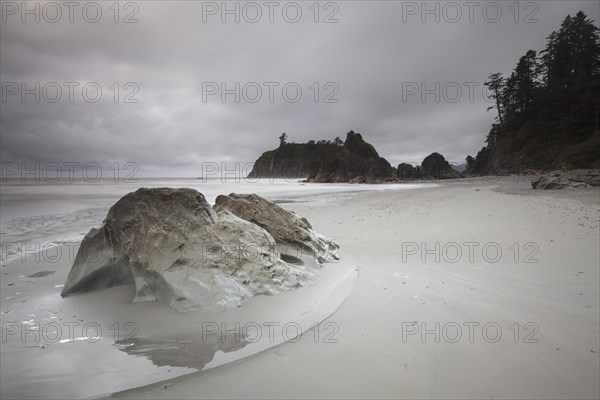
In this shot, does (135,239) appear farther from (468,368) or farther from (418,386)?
(468,368)

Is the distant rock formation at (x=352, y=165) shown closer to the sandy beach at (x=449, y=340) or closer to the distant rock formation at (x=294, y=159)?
the distant rock formation at (x=294, y=159)

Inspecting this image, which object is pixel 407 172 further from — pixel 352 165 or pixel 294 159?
pixel 294 159

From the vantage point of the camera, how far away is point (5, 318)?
3025 mm

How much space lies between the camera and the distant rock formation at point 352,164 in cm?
7475

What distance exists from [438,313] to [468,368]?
0.92 metres

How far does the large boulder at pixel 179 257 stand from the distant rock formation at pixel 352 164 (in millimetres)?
70547

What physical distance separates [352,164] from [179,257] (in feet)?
245

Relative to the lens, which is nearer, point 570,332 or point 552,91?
point 570,332

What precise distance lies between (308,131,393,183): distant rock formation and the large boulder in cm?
7055

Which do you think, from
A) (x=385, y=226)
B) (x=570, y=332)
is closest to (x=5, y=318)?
(x=570, y=332)

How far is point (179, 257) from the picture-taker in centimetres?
334

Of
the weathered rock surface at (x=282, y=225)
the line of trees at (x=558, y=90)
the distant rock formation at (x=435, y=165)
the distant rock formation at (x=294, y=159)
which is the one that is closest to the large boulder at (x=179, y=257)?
the weathered rock surface at (x=282, y=225)

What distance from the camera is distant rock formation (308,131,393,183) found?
245 feet

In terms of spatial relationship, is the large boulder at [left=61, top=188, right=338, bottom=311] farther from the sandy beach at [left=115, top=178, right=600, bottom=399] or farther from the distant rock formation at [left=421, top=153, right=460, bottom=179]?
the distant rock formation at [left=421, top=153, right=460, bottom=179]
